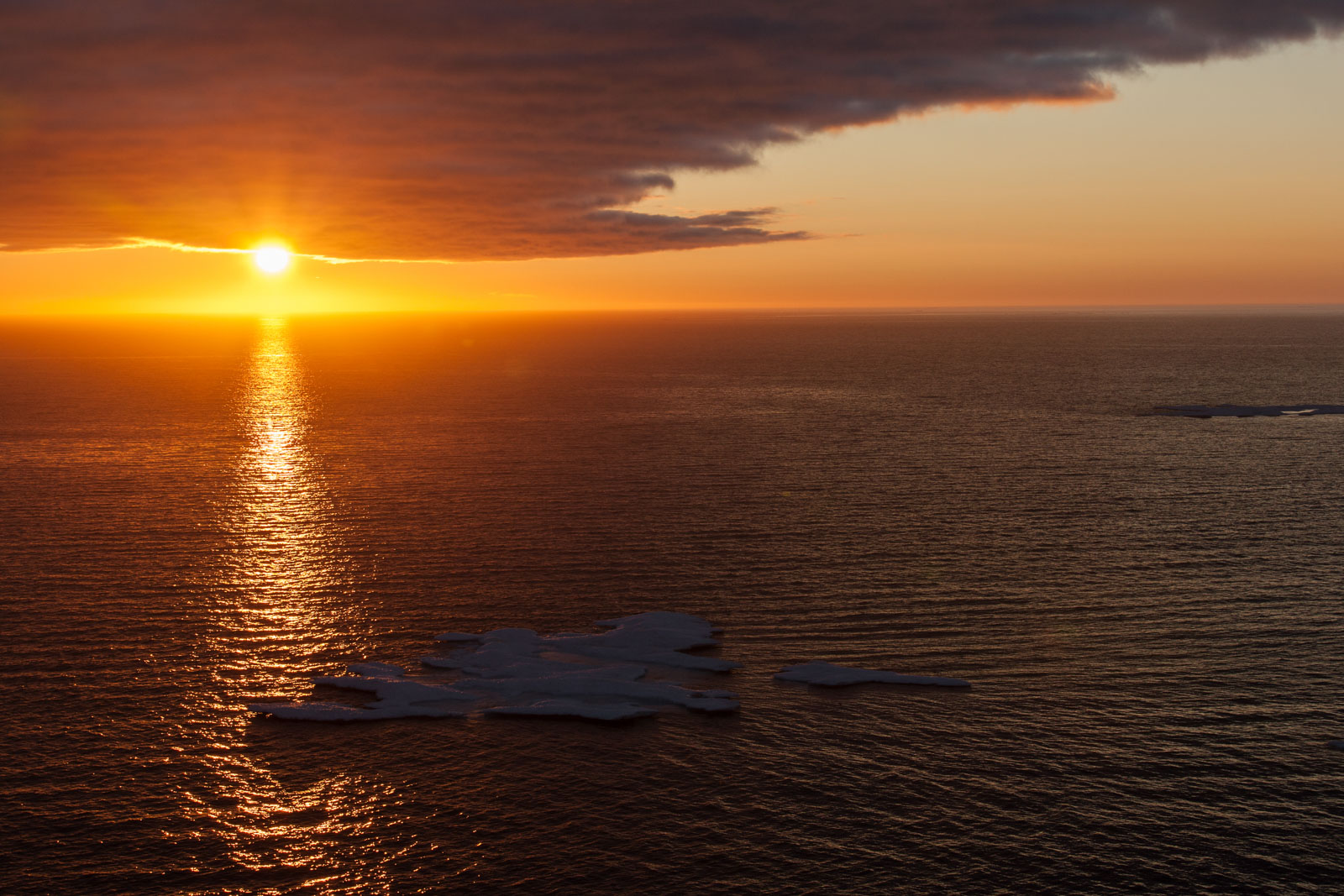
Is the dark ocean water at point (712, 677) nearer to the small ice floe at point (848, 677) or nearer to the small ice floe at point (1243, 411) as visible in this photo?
the small ice floe at point (848, 677)

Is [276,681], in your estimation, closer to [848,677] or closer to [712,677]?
[712,677]

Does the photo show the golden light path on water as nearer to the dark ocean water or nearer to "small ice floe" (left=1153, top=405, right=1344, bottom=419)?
the dark ocean water

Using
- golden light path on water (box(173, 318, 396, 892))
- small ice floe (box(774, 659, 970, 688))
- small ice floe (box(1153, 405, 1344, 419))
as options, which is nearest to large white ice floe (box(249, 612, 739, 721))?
golden light path on water (box(173, 318, 396, 892))

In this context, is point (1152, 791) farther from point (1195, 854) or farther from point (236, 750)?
point (236, 750)

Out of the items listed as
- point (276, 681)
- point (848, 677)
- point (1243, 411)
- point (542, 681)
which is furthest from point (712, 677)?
point (1243, 411)

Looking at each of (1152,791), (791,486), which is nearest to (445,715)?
(1152,791)

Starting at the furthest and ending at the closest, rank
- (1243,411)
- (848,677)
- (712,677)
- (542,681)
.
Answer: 1. (1243,411)
2. (712,677)
3. (848,677)
4. (542,681)
